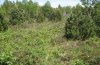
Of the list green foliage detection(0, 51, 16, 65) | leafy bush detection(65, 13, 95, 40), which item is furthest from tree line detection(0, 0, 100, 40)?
green foliage detection(0, 51, 16, 65)

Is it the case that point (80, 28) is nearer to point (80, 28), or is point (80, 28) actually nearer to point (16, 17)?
point (80, 28)

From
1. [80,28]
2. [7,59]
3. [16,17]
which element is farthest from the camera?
[16,17]

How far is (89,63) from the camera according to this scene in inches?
478

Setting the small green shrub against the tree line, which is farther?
the small green shrub

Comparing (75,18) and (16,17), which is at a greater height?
(75,18)

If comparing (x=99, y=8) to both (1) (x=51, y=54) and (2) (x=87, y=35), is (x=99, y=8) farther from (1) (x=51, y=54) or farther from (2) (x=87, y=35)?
(1) (x=51, y=54)

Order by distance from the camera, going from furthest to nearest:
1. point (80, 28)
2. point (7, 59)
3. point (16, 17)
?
1. point (16, 17)
2. point (80, 28)
3. point (7, 59)

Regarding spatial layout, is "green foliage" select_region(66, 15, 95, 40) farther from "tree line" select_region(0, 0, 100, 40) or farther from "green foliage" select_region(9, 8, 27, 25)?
"green foliage" select_region(9, 8, 27, 25)

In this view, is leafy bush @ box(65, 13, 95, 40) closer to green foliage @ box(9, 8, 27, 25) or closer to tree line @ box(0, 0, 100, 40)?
tree line @ box(0, 0, 100, 40)

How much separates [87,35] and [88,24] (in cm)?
92

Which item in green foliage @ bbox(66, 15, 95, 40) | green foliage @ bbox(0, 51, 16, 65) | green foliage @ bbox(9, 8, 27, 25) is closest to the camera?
green foliage @ bbox(0, 51, 16, 65)

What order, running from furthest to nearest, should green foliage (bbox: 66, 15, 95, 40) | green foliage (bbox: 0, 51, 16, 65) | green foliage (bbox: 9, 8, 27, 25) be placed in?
green foliage (bbox: 9, 8, 27, 25)
green foliage (bbox: 66, 15, 95, 40)
green foliage (bbox: 0, 51, 16, 65)

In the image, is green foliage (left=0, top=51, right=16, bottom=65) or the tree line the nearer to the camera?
green foliage (left=0, top=51, right=16, bottom=65)

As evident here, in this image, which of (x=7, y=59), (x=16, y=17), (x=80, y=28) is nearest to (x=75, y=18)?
(x=80, y=28)
